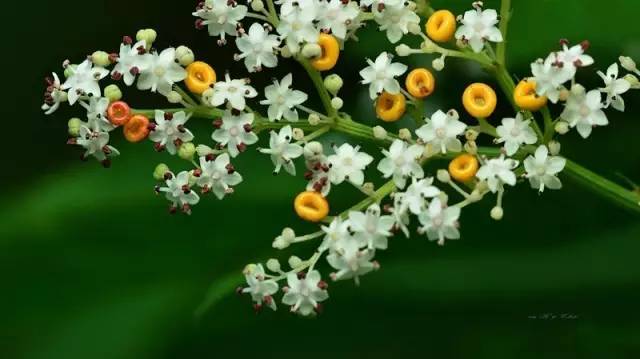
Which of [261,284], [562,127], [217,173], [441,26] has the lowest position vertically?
[261,284]

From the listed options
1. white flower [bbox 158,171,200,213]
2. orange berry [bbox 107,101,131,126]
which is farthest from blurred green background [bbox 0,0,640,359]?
orange berry [bbox 107,101,131,126]

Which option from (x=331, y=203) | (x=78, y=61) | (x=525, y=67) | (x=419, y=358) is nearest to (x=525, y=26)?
(x=525, y=67)

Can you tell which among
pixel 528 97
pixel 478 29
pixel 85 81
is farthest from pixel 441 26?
pixel 85 81

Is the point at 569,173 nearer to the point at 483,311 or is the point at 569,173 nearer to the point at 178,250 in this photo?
the point at 483,311

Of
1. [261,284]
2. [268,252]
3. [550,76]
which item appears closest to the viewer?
[550,76]

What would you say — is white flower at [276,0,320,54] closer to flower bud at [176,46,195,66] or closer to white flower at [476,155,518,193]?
flower bud at [176,46,195,66]

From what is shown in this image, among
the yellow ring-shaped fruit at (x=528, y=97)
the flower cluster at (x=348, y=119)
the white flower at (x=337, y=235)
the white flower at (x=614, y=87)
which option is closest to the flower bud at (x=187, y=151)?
the flower cluster at (x=348, y=119)

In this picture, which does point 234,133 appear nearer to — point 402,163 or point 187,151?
point 187,151

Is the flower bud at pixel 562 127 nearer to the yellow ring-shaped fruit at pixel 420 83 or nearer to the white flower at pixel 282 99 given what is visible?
the yellow ring-shaped fruit at pixel 420 83
